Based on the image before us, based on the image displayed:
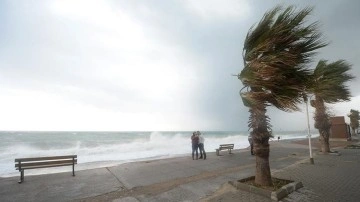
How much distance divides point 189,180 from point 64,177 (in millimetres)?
5298

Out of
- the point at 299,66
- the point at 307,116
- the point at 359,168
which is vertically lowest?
the point at 359,168

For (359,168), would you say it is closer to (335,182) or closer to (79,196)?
(335,182)

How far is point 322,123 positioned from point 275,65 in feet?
41.4

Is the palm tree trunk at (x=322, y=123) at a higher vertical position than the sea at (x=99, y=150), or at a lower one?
higher

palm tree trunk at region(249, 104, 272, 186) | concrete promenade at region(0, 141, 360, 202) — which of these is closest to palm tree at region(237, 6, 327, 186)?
palm tree trunk at region(249, 104, 272, 186)

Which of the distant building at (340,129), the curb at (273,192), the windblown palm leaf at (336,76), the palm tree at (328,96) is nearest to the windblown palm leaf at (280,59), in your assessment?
the curb at (273,192)

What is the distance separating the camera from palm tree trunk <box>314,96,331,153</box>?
15938mm

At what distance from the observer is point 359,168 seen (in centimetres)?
1017

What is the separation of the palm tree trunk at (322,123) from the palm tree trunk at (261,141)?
1136 centimetres

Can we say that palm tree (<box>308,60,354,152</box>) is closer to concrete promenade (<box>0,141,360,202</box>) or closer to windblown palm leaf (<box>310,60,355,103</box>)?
windblown palm leaf (<box>310,60,355,103</box>)

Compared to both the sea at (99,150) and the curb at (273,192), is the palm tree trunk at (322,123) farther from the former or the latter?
the curb at (273,192)

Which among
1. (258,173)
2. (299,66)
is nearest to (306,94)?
(299,66)

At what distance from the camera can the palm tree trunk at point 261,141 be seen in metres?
7.03

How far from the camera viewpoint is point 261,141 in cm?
708
